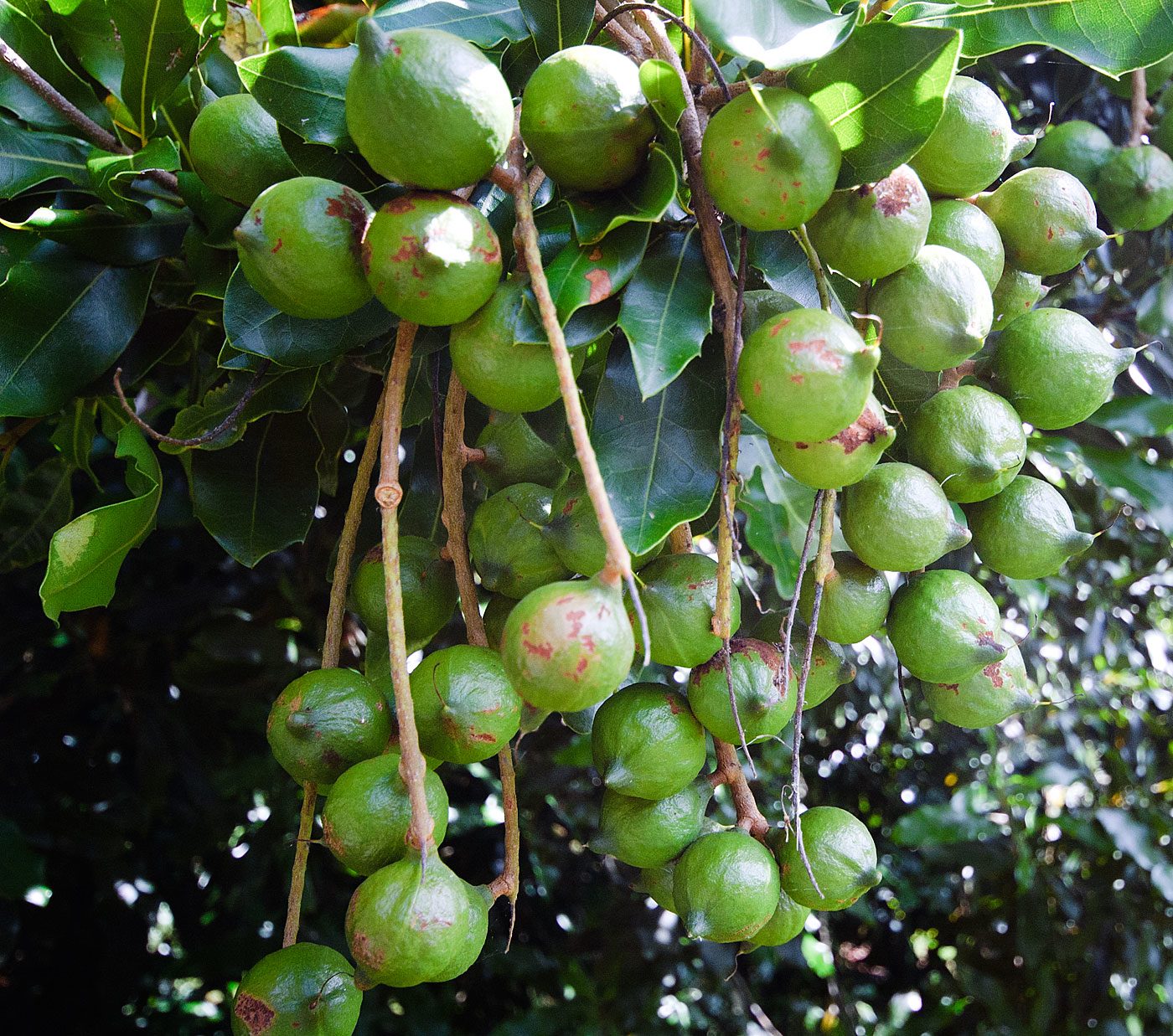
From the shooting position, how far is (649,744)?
72 centimetres

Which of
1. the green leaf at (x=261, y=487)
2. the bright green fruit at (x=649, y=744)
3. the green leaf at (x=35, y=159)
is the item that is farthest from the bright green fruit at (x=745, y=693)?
the green leaf at (x=35, y=159)

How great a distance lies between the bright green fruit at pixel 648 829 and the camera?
2.50 ft

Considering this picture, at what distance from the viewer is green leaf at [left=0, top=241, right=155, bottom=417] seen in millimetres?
894

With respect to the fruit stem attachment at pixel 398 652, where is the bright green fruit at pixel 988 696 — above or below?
below

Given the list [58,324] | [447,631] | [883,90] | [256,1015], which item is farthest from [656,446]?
[447,631]

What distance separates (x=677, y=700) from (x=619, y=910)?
178 cm

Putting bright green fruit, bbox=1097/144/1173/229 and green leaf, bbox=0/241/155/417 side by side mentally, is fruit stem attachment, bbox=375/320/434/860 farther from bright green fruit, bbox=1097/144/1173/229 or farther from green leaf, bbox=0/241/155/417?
bright green fruit, bbox=1097/144/1173/229

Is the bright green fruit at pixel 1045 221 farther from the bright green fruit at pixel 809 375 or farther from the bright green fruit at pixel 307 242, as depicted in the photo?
the bright green fruit at pixel 307 242

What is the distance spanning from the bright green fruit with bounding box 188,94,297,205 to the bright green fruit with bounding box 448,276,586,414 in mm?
253

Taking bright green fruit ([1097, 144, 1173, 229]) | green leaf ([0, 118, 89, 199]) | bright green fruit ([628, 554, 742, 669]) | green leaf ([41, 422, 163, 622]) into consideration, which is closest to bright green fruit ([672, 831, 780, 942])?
bright green fruit ([628, 554, 742, 669])

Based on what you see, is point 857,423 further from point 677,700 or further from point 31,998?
point 31,998

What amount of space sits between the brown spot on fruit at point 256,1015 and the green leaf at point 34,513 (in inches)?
30.8

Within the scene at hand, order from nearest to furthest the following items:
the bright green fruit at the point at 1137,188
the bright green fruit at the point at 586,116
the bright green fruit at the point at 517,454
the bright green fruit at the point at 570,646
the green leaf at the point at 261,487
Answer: the bright green fruit at the point at 570,646, the bright green fruit at the point at 586,116, the bright green fruit at the point at 517,454, the green leaf at the point at 261,487, the bright green fruit at the point at 1137,188

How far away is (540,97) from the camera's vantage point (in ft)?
2.12
